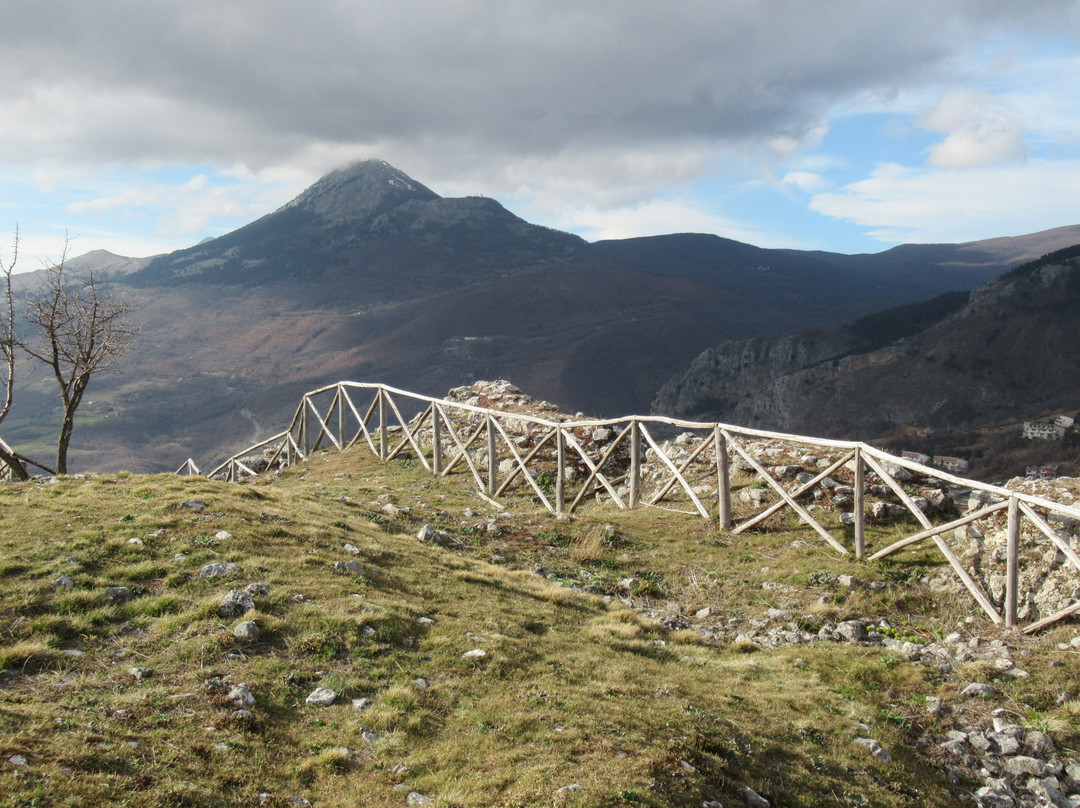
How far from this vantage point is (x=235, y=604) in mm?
6613

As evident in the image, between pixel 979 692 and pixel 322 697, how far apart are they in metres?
6.30

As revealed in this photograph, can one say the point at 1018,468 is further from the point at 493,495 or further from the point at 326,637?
the point at 326,637

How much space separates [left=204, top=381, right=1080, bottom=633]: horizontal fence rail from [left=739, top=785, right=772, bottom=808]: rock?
503 centimetres

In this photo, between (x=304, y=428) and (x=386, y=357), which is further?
(x=386, y=357)

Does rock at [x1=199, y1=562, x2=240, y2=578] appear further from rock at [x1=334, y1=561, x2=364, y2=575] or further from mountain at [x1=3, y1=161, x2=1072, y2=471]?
mountain at [x1=3, y1=161, x2=1072, y2=471]

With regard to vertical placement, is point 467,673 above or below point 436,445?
below

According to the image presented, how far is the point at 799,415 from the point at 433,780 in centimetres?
9513

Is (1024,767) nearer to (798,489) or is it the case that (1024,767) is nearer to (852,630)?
(852,630)

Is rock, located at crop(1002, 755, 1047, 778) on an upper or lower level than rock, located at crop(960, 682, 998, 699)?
lower

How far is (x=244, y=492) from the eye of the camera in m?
11.2

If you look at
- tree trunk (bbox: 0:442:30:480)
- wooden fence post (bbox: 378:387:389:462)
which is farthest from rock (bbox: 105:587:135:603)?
wooden fence post (bbox: 378:387:389:462)

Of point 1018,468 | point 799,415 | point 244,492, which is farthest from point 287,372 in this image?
Answer: point 244,492

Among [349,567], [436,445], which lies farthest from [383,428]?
[349,567]

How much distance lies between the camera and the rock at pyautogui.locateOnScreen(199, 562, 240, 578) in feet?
24.2
